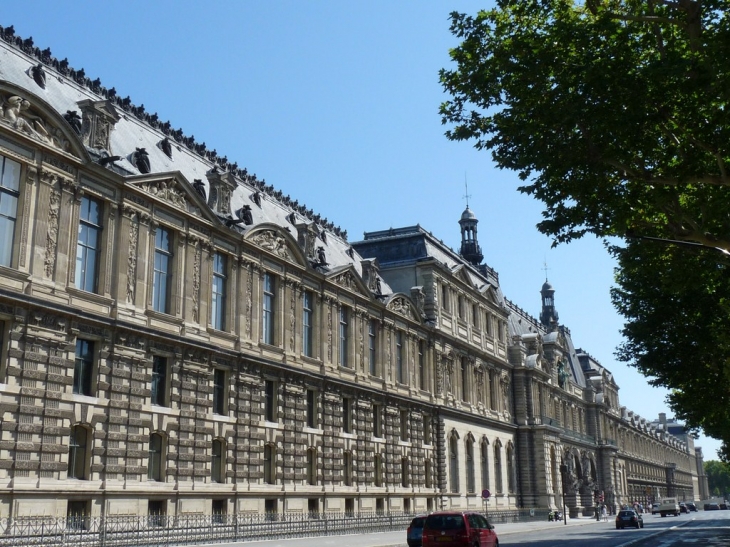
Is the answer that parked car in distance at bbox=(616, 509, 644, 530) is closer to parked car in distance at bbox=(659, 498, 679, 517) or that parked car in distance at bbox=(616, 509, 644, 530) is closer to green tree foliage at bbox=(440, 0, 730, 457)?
green tree foliage at bbox=(440, 0, 730, 457)

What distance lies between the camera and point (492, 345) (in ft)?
231

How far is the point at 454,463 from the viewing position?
192 ft

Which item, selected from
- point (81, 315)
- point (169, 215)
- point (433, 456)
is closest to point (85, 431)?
point (81, 315)

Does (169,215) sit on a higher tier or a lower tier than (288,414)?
higher

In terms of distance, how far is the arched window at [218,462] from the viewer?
34188 mm

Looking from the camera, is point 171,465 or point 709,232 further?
point 171,465

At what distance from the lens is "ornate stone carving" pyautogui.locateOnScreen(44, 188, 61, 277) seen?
27.5 meters

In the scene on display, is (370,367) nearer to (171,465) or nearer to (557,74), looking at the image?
(171,465)

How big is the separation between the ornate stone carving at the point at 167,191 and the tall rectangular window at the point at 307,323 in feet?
A: 34.9

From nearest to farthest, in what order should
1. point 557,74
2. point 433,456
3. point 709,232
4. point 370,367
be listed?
point 557,74 → point 709,232 → point 370,367 → point 433,456

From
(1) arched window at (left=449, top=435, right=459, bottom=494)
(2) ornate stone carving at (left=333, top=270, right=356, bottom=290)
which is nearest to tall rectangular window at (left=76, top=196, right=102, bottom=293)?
(2) ornate stone carving at (left=333, top=270, right=356, bottom=290)

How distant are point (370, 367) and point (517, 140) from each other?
2883 centimetres

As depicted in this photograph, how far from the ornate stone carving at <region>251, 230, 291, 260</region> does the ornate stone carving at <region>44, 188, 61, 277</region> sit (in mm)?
11479

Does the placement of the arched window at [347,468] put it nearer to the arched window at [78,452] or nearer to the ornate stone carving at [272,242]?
the ornate stone carving at [272,242]
